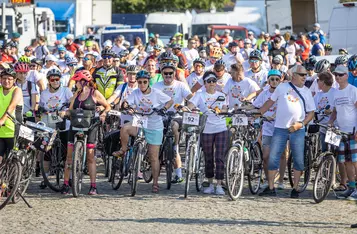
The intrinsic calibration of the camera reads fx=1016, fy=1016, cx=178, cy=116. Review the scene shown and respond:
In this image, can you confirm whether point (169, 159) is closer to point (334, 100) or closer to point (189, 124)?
point (189, 124)

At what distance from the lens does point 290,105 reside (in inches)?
531

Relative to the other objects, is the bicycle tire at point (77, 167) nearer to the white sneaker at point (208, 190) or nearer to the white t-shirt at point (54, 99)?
the white t-shirt at point (54, 99)

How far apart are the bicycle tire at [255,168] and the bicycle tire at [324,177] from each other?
1.10m

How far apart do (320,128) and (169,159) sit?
221 cm

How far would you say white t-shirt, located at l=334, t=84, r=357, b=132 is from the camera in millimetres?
13734

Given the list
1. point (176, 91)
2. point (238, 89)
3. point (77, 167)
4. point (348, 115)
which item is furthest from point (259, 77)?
point (77, 167)

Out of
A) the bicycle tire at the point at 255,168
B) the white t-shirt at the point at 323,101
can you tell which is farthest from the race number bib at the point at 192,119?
the white t-shirt at the point at 323,101

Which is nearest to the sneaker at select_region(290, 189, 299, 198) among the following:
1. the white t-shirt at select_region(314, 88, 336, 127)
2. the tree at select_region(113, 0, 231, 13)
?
the white t-shirt at select_region(314, 88, 336, 127)

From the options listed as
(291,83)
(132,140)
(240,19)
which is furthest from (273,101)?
(240,19)

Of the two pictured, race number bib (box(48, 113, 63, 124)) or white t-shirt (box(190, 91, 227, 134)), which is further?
race number bib (box(48, 113, 63, 124))

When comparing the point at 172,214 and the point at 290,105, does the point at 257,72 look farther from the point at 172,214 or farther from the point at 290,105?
the point at 172,214

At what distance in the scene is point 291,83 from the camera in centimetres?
1359

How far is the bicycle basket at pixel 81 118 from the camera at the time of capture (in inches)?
533

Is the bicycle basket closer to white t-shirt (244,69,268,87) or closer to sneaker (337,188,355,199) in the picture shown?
sneaker (337,188,355,199)
